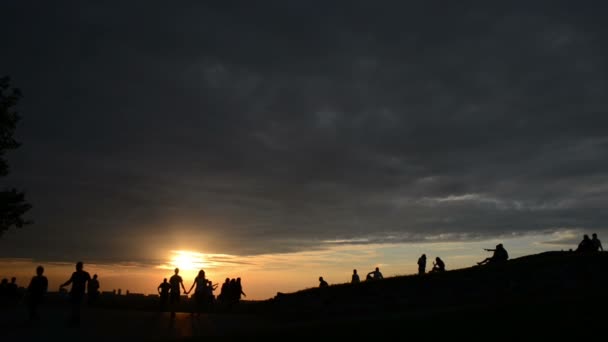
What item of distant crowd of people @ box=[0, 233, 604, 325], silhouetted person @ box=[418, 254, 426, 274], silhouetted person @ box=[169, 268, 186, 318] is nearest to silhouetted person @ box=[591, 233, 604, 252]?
distant crowd of people @ box=[0, 233, 604, 325]

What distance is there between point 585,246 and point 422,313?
1683 centimetres

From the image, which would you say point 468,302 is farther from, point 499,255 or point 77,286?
point 77,286

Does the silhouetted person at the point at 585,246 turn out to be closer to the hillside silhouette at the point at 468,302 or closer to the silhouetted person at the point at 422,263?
the hillside silhouette at the point at 468,302

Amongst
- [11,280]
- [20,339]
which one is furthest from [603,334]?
[11,280]

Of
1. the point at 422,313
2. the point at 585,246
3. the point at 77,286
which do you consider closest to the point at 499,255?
the point at 585,246

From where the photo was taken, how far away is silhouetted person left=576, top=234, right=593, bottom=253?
1272 inches

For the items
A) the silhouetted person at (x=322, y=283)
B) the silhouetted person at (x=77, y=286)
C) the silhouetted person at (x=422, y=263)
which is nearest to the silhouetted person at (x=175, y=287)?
the silhouetted person at (x=77, y=286)

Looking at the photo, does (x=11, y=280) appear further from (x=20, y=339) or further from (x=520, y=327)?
(x=520, y=327)

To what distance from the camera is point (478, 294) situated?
28.1m

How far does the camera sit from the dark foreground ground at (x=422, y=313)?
16016 millimetres

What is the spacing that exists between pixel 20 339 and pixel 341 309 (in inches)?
766

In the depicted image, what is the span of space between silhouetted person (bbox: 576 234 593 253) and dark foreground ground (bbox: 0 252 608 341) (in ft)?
6.00

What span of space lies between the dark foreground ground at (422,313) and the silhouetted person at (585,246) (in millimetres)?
1829

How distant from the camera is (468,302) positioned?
26.7 metres
